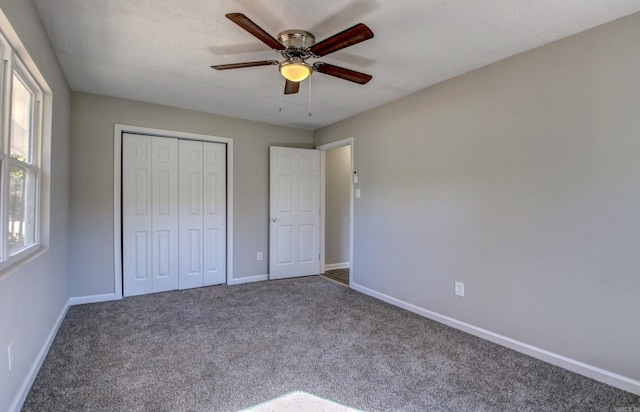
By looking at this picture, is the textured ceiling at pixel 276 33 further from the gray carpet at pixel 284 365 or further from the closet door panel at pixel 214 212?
the gray carpet at pixel 284 365

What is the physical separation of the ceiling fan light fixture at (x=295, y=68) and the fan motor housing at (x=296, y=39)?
3.4 inches

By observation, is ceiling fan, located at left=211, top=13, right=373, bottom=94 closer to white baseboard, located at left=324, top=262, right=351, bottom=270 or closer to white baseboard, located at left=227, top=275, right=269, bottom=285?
white baseboard, located at left=227, top=275, right=269, bottom=285

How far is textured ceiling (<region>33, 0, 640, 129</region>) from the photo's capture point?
1.91m

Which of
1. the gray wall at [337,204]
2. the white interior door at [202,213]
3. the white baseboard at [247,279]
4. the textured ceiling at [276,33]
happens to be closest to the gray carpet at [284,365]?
the white interior door at [202,213]

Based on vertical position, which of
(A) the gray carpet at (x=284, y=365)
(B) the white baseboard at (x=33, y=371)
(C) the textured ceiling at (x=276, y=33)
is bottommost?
(A) the gray carpet at (x=284, y=365)

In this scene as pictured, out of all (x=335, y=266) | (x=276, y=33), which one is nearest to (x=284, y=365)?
(x=276, y=33)

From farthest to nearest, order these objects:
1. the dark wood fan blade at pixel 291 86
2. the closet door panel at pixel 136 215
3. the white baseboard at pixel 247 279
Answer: the white baseboard at pixel 247 279
the closet door panel at pixel 136 215
the dark wood fan blade at pixel 291 86

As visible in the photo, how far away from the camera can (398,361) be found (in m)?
2.29

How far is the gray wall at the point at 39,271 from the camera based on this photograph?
157 cm

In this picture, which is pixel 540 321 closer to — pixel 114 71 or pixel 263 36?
pixel 263 36

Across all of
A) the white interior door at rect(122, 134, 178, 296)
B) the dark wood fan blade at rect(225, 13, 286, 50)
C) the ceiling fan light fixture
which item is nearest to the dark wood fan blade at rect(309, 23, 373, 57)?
the ceiling fan light fixture

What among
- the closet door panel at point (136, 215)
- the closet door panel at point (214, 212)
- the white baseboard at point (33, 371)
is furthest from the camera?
the closet door panel at point (214, 212)

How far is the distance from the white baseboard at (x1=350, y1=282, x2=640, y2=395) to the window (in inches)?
127

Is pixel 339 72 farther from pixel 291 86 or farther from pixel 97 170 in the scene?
pixel 97 170
